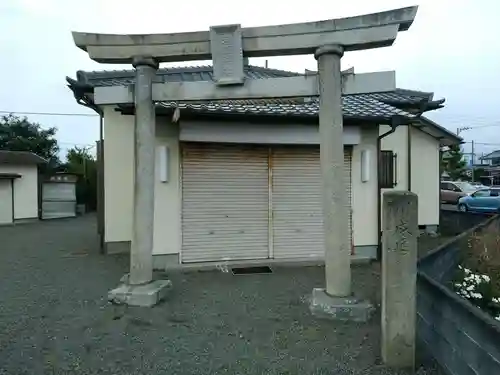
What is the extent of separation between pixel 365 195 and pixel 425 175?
583cm

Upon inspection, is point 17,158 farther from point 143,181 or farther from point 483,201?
point 483,201

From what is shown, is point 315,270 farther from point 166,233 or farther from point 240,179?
point 166,233

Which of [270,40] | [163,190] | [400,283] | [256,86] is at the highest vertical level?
[270,40]

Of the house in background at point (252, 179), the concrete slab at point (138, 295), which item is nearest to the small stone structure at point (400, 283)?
the concrete slab at point (138, 295)

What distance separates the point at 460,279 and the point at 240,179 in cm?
429

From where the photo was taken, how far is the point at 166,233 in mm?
7715

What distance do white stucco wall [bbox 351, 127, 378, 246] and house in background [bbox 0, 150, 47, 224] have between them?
17255 mm

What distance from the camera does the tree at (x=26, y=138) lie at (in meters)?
30.9

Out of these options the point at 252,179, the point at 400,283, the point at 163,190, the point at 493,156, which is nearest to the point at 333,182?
the point at 400,283

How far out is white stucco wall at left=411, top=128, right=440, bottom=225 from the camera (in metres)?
13.1

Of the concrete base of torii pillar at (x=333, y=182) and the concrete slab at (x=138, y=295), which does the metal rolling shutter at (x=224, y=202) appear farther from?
the concrete base of torii pillar at (x=333, y=182)

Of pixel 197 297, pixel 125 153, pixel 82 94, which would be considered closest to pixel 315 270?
pixel 197 297

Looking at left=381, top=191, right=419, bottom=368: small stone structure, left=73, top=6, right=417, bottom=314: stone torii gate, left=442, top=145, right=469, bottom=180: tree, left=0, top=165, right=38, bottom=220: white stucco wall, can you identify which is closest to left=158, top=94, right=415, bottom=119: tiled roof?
left=73, top=6, right=417, bottom=314: stone torii gate

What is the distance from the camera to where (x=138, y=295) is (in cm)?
546
